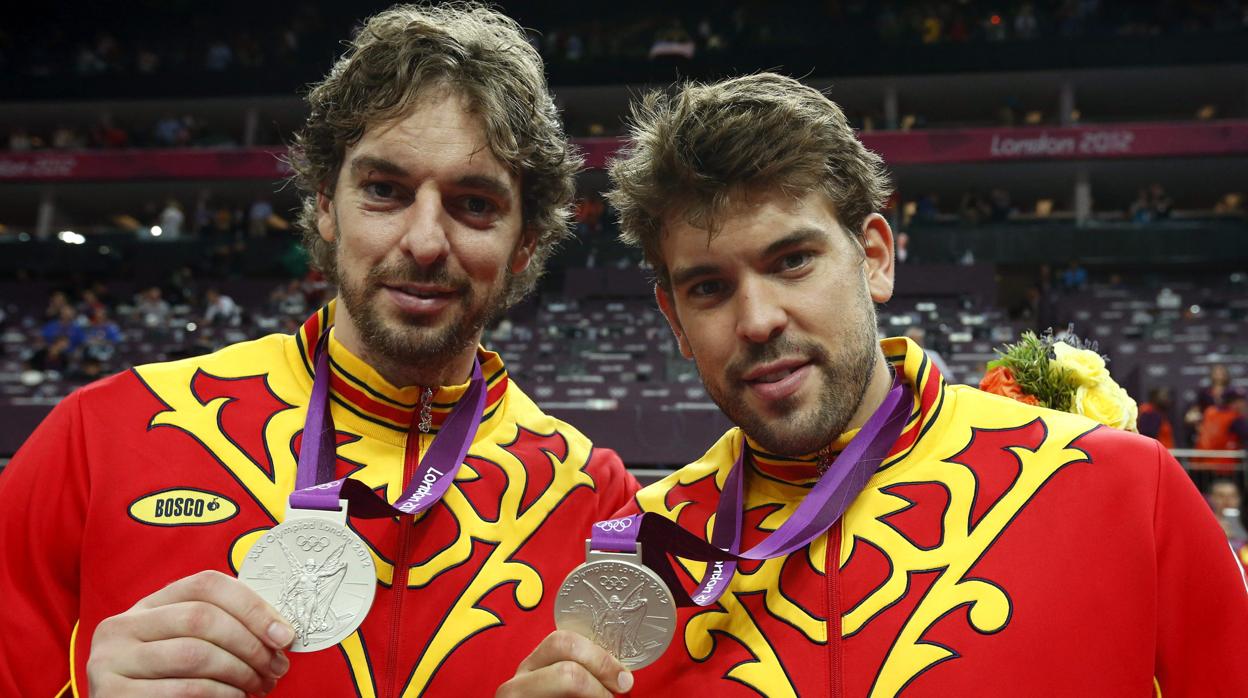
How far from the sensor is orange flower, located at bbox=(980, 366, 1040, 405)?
7.30 feet

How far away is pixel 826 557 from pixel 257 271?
17.8 metres

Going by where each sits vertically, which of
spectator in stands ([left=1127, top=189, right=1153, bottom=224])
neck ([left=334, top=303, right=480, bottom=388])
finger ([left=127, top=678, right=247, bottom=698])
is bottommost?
finger ([left=127, top=678, right=247, bottom=698])

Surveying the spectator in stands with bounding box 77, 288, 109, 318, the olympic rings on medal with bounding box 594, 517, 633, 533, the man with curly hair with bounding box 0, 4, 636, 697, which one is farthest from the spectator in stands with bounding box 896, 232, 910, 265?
the olympic rings on medal with bounding box 594, 517, 633, 533

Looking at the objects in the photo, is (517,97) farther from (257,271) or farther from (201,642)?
(257,271)

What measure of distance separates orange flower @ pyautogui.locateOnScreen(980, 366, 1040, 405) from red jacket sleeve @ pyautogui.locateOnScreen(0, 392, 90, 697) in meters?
1.97

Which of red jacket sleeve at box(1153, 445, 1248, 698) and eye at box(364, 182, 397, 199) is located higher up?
eye at box(364, 182, 397, 199)

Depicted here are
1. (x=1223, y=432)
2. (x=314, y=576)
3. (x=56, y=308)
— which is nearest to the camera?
(x=314, y=576)

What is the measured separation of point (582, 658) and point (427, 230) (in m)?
0.94

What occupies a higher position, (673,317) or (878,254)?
(878,254)

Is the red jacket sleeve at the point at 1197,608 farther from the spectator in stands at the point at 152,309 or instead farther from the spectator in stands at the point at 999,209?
the spectator in stands at the point at 999,209

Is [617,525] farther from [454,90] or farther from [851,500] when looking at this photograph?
[454,90]

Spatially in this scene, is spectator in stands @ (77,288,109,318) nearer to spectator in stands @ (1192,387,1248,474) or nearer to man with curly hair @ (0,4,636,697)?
man with curly hair @ (0,4,636,697)

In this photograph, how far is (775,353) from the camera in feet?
5.91

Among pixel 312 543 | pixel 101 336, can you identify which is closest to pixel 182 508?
pixel 312 543
